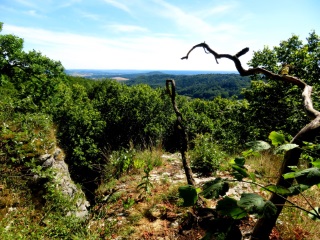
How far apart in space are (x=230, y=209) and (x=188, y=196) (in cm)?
16

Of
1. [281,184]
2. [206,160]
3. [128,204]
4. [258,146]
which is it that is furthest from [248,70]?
[206,160]

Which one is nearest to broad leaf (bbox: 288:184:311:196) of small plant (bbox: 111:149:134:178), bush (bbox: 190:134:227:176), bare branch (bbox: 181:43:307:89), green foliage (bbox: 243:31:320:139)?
bare branch (bbox: 181:43:307:89)

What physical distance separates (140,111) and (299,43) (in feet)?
56.7

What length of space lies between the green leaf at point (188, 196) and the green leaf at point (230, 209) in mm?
96

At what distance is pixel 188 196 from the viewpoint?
86 cm

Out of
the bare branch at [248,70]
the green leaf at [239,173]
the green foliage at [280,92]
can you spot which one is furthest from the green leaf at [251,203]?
the green foliage at [280,92]

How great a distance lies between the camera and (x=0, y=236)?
10.4 feet

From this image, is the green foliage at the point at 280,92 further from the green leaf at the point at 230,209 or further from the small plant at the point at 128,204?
the green leaf at the point at 230,209

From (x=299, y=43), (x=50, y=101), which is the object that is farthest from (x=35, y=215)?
(x=50, y=101)

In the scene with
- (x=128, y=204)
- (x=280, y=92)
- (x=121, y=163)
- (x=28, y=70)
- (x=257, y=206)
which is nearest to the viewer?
(x=257, y=206)

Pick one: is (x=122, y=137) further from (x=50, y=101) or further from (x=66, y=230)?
(x=66, y=230)

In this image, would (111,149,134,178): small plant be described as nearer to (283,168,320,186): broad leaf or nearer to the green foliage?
the green foliage

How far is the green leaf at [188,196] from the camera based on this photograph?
2.78 feet

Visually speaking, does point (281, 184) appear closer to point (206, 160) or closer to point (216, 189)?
point (216, 189)
